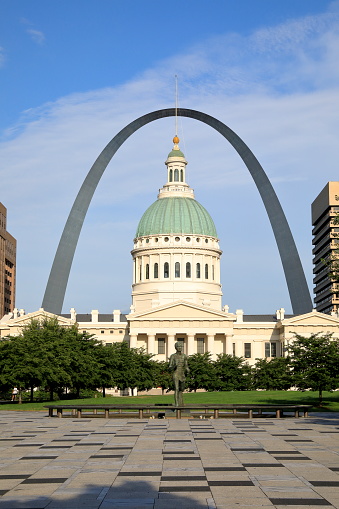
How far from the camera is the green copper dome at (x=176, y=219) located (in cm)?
16475

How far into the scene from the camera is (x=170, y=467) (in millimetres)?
22594

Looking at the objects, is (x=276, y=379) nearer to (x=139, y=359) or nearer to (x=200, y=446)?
(x=139, y=359)

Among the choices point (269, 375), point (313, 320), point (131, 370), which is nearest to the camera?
point (131, 370)

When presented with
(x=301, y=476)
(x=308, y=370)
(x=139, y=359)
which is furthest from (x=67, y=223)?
(x=301, y=476)

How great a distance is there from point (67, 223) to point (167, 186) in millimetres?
50697

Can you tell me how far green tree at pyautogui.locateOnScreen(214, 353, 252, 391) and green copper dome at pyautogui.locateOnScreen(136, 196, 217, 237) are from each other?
55.6 meters

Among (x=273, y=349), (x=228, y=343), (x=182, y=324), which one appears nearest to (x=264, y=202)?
(x=182, y=324)

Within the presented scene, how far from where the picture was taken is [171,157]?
17212 centimetres

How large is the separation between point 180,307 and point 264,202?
2608 cm

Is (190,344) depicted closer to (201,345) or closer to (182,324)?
(182,324)

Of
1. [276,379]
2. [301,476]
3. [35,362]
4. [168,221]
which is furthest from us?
[168,221]

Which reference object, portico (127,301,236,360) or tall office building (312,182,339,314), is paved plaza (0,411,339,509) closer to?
portico (127,301,236,360)

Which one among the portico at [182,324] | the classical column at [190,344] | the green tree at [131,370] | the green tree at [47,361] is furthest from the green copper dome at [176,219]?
the green tree at [47,361]

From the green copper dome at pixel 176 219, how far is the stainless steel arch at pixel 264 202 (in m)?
34.3
